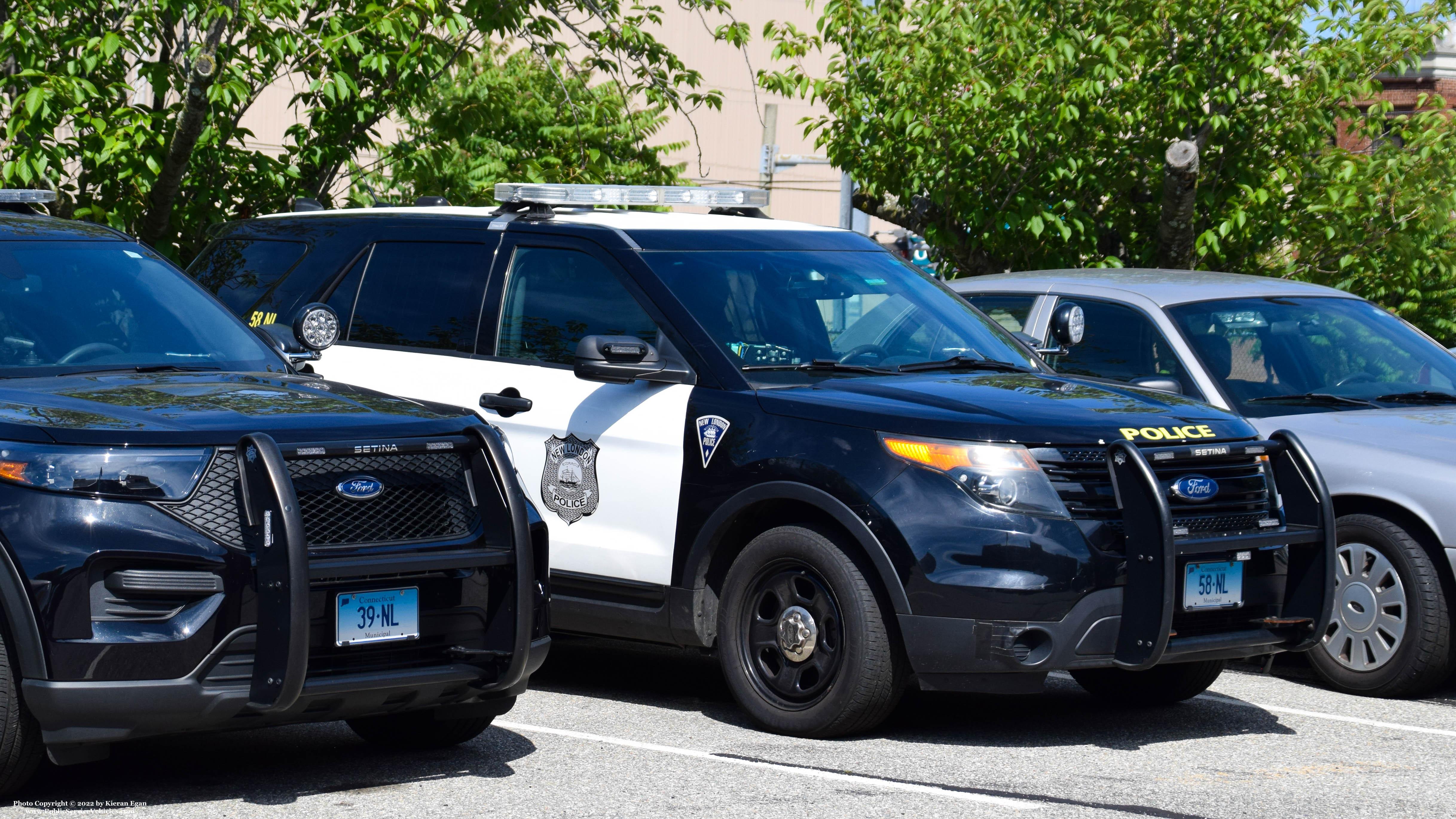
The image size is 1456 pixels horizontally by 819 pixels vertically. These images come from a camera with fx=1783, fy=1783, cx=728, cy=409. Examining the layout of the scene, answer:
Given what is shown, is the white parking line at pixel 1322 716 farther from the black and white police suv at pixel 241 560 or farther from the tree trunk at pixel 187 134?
the tree trunk at pixel 187 134

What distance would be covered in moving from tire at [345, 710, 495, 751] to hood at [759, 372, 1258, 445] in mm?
1603

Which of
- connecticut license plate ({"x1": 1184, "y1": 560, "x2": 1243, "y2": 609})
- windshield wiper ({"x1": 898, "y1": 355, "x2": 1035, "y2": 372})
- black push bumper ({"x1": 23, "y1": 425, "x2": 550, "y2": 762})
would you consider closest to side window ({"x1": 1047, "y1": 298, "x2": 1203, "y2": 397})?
windshield wiper ({"x1": 898, "y1": 355, "x2": 1035, "y2": 372})

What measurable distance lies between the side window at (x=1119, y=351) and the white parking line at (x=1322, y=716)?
1.47 metres

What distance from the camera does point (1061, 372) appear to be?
8.47m

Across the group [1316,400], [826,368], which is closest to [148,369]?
[826,368]

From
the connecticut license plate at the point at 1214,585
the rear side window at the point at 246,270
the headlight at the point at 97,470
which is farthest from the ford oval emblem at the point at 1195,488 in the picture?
the rear side window at the point at 246,270

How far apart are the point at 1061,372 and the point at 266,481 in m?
4.55

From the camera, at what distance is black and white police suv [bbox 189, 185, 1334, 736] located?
6.11 meters

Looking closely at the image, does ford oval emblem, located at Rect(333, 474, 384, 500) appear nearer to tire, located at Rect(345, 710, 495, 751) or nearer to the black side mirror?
tire, located at Rect(345, 710, 495, 751)

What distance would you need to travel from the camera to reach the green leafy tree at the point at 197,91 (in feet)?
35.4

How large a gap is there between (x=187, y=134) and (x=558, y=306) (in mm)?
4709

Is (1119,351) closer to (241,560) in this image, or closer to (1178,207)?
(1178,207)

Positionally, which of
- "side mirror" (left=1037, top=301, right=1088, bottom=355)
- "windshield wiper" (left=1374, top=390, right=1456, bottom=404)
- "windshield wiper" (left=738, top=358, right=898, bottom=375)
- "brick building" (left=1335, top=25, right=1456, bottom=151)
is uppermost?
"brick building" (left=1335, top=25, right=1456, bottom=151)

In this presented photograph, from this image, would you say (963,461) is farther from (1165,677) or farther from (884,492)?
(1165,677)
